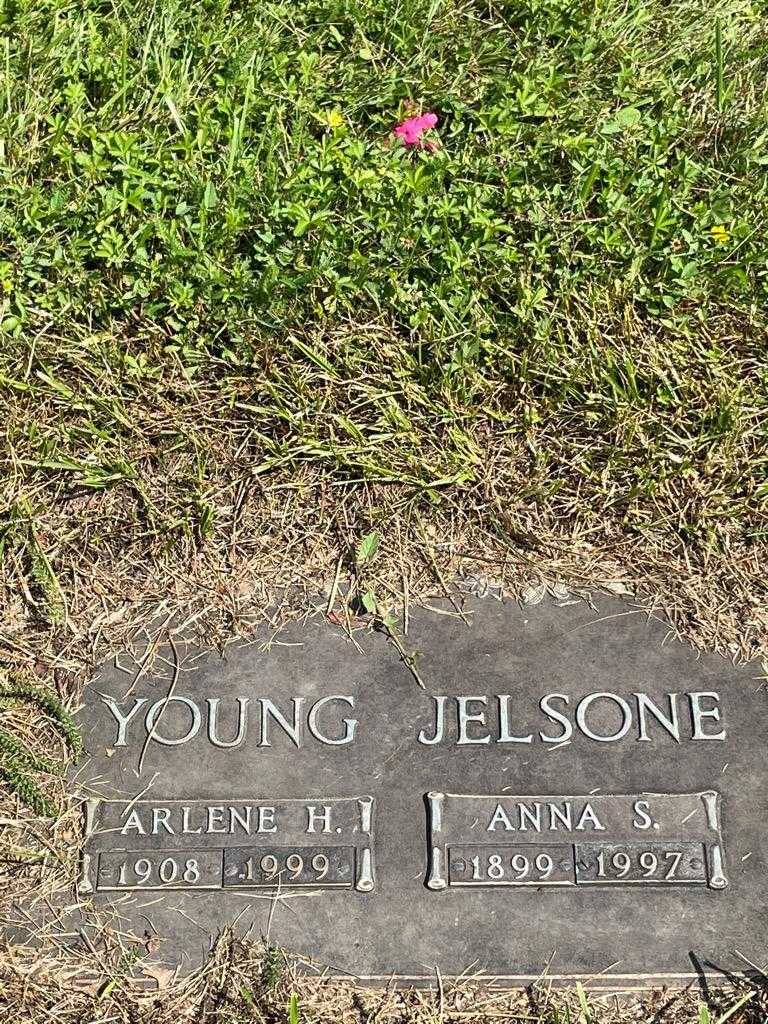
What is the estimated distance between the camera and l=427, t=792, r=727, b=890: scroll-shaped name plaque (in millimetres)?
2213

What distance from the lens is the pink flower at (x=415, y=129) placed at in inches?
111

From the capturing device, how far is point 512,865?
223cm

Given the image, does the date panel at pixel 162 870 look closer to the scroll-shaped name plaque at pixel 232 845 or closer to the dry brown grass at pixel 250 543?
the scroll-shaped name plaque at pixel 232 845

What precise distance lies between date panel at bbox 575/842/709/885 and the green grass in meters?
0.69

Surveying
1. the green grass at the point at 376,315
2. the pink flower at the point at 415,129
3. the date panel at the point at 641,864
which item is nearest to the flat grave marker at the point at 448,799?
the date panel at the point at 641,864

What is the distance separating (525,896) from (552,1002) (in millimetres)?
213

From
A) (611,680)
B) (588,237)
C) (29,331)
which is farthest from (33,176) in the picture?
(611,680)

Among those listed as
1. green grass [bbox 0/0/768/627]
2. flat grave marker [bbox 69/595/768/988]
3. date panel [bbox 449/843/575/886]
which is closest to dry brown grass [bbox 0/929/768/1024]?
flat grave marker [bbox 69/595/768/988]

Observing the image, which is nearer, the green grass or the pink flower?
the green grass

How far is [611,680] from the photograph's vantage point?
2355 millimetres

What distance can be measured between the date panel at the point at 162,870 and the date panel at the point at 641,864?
780 mm

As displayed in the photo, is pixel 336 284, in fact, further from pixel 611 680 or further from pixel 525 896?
pixel 525 896

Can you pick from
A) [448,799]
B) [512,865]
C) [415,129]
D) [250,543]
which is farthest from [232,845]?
[415,129]

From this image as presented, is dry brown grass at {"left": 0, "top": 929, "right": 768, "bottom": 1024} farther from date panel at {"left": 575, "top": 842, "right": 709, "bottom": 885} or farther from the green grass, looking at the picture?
the green grass
